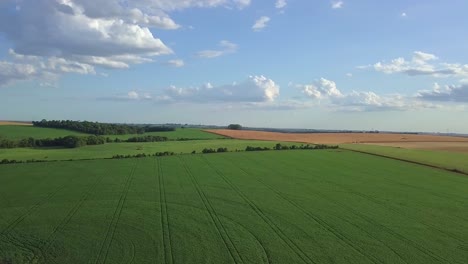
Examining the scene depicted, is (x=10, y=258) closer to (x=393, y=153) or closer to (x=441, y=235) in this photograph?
(x=441, y=235)

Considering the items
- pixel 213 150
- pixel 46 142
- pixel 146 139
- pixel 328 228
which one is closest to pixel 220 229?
pixel 328 228

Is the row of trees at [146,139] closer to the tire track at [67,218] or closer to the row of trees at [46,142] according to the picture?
the row of trees at [46,142]

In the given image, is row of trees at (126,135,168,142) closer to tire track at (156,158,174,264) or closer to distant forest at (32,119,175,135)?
distant forest at (32,119,175,135)

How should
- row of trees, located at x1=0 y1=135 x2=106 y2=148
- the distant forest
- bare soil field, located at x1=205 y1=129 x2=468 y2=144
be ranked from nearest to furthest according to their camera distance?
1. row of trees, located at x1=0 y1=135 x2=106 y2=148
2. bare soil field, located at x1=205 y1=129 x2=468 y2=144
3. the distant forest

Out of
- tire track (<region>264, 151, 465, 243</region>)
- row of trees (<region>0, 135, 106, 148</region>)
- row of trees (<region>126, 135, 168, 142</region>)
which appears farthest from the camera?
row of trees (<region>126, 135, 168, 142</region>)

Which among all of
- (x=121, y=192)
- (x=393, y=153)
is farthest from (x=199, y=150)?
(x=121, y=192)

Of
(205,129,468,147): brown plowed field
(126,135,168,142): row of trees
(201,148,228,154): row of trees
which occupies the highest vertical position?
(205,129,468,147): brown plowed field

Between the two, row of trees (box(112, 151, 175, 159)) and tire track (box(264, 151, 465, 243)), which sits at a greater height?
row of trees (box(112, 151, 175, 159))

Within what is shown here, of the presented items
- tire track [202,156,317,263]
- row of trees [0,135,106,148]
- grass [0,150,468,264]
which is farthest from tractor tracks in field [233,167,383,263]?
row of trees [0,135,106,148]
